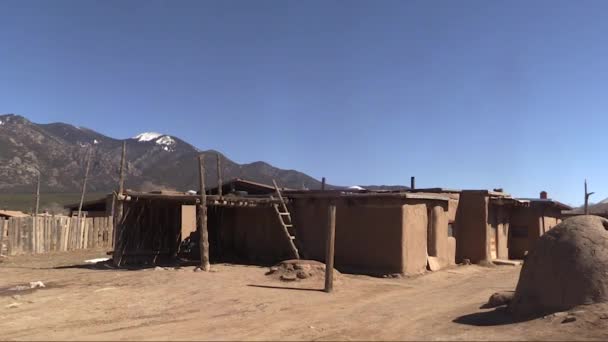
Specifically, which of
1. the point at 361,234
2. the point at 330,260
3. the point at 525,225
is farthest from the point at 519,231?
the point at 330,260

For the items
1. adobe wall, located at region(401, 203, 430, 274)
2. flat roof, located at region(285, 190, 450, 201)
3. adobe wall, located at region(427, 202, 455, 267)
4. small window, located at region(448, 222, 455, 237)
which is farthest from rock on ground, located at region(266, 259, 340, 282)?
small window, located at region(448, 222, 455, 237)

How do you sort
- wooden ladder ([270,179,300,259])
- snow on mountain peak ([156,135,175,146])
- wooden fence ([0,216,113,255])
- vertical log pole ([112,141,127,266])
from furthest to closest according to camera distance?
snow on mountain peak ([156,135,175,146]) → wooden fence ([0,216,113,255]) → wooden ladder ([270,179,300,259]) → vertical log pole ([112,141,127,266])

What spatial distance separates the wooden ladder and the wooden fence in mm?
10944

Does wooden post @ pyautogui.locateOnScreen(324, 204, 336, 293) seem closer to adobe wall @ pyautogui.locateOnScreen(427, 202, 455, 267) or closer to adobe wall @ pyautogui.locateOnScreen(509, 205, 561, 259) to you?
adobe wall @ pyautogui.locateOnScreen(427, 202, 455, 267)

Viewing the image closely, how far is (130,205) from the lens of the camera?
19.5 metres

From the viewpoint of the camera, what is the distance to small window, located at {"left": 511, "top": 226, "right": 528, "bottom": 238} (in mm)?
25906

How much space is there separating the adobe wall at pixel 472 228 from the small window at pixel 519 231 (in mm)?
5308

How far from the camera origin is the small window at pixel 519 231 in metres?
25.9

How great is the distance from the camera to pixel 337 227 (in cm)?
1848

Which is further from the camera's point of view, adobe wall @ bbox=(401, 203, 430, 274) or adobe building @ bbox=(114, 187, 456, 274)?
adobe building @ bbox=(114, 187, 456, 274)

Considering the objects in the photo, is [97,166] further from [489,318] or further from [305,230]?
[489,318]

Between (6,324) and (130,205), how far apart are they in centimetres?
972

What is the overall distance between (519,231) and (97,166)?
316ft

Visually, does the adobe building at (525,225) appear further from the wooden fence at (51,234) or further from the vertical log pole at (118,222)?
the wooden fence at (51,234)
